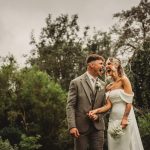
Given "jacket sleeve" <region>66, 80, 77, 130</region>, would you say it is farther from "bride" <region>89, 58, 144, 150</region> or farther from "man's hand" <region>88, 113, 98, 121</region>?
"bride" <region>89, 58, 144, 150</region>

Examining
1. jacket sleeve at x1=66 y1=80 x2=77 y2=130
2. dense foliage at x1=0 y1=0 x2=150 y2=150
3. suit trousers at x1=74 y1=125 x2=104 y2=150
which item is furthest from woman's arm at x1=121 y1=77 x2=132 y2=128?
dense foliage at x1=0 y1=0 x2=150 y2=150

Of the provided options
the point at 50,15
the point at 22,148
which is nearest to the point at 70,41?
the point at 50,15

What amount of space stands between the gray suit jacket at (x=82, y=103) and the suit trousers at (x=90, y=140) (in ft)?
0.20

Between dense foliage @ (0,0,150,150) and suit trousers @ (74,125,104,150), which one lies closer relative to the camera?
suit trousers @ (74,125,104,150)

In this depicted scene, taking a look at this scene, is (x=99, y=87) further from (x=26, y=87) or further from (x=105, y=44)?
A: (x=105, y=44)

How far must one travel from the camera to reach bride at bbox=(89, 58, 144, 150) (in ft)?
22.1

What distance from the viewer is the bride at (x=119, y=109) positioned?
673cm

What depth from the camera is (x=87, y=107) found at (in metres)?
6.40

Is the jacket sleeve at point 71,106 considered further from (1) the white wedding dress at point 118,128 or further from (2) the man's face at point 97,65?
(1) the white wedding dress at point 118,128

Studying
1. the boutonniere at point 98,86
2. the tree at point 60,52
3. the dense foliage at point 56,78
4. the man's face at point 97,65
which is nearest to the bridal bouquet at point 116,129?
the boutonniere at point 98,86

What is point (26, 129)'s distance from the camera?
104ft

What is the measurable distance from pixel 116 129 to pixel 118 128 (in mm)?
36

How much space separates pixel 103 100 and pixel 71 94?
489 millimetres

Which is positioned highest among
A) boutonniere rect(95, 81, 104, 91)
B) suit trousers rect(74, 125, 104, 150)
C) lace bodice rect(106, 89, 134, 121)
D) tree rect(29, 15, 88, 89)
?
tree rect(29, 15, 88, 89)
